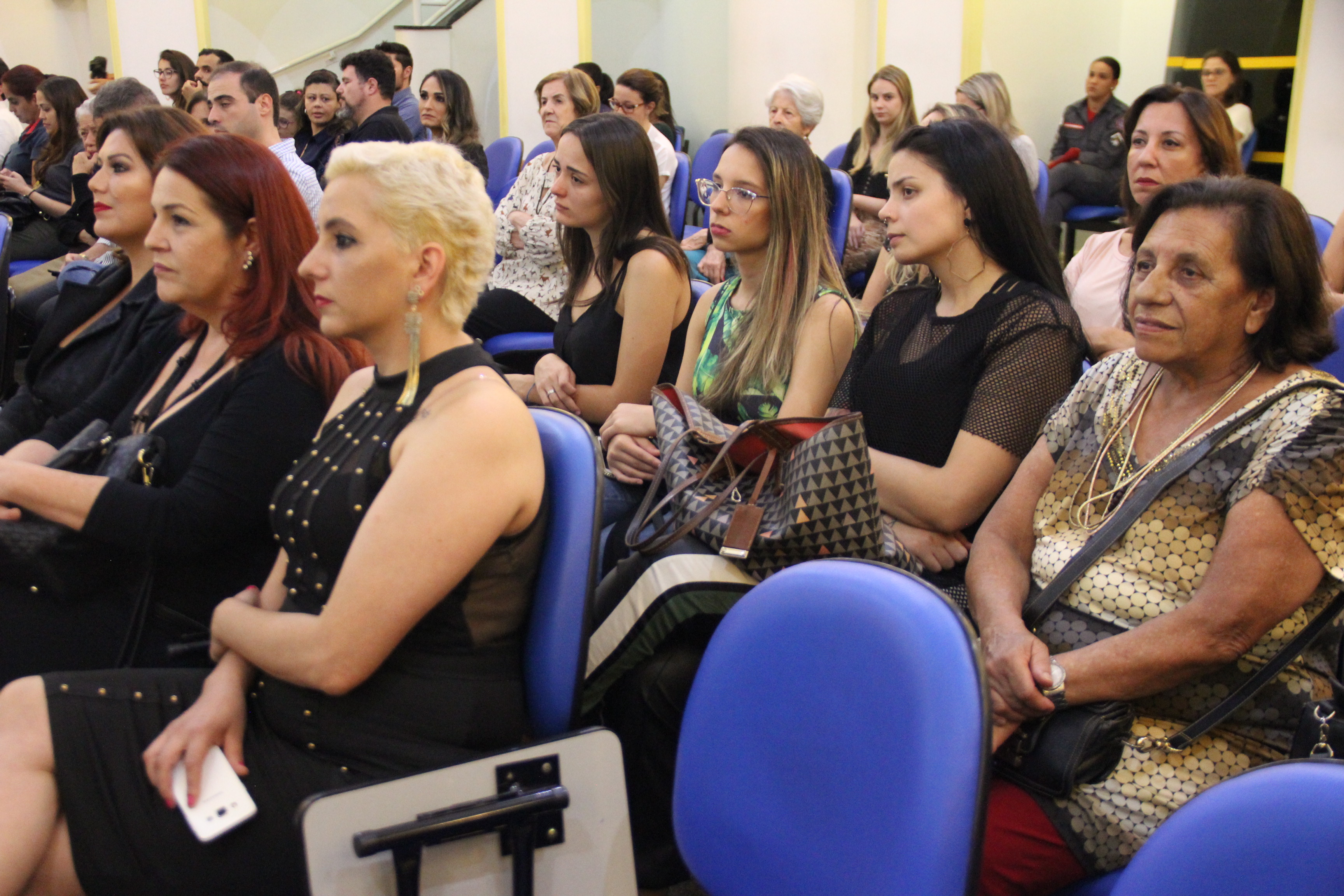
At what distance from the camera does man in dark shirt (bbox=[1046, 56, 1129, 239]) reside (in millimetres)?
5559

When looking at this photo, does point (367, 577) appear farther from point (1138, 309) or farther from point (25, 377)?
point (25, 377)

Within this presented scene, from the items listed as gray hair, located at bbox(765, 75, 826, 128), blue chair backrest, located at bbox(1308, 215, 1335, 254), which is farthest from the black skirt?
gray hair, located at bbox(765, 75, 826, 128)

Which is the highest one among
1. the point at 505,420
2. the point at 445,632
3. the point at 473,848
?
the point at 505,420

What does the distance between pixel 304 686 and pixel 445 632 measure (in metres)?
0.18

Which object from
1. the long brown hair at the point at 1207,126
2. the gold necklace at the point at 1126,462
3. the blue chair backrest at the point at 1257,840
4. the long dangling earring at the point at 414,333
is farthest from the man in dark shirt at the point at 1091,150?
the blue chair backrest at the point at 1257,840

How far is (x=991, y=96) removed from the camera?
16.6 ft

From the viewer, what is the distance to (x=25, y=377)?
8.32 ft

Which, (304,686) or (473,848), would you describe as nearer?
(473,848)

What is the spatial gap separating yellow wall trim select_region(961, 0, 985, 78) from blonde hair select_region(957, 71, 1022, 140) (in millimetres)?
1021

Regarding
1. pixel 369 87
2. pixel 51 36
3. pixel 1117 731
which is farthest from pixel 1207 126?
pixel 51 36

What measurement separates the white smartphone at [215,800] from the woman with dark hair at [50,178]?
488 centimetres

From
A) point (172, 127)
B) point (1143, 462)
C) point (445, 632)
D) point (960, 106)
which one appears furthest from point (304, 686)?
point (960, 106)

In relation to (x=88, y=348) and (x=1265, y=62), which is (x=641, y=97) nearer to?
(x=1265, y=62)

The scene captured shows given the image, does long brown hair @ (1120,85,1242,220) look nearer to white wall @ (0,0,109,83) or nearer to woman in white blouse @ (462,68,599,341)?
woman in white blouse @ (462,68,599,341)
